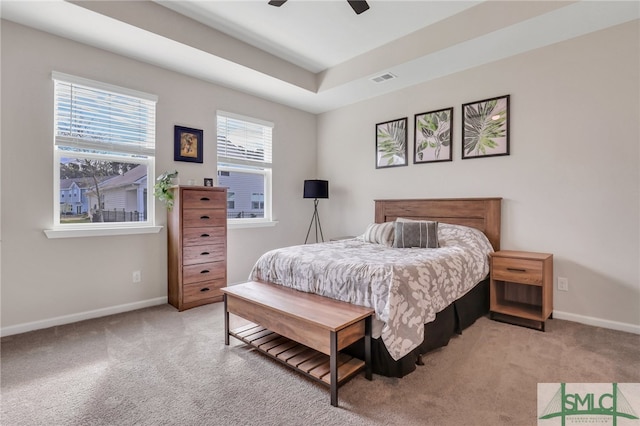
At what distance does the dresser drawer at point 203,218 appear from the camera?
3.27 meters

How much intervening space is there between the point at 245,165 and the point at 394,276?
2988 mm

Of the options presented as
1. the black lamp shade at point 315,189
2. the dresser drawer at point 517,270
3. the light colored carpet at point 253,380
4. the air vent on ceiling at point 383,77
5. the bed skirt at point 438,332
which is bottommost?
the light colored carpet at point 253,380

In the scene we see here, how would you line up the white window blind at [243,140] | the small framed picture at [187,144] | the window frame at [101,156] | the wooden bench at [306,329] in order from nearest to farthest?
the wooden bench at [306,329], the window frame at [101,156], the small framed picture at [187,144], the white window blind at [243,140]

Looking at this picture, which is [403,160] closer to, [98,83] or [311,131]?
[311,131]

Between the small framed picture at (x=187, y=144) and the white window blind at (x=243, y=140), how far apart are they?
31 centimetres

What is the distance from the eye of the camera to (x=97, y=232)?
3.00m

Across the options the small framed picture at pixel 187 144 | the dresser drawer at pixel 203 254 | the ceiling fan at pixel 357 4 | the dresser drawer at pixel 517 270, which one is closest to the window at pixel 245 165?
the small framed picture at pixel 187 144

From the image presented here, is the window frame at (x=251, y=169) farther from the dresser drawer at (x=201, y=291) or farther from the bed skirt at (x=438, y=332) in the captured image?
the bed skirt at (x=438, y=332)

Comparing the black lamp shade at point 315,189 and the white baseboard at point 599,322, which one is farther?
the black lamp shade at point 315,189

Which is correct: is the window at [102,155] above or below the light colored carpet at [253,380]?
above

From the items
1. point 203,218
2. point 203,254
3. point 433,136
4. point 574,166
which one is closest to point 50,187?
point 203,218

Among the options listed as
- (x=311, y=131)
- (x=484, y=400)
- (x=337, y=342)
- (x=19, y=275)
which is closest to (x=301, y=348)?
(x=337, y=342)

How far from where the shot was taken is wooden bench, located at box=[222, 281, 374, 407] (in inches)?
69.0
